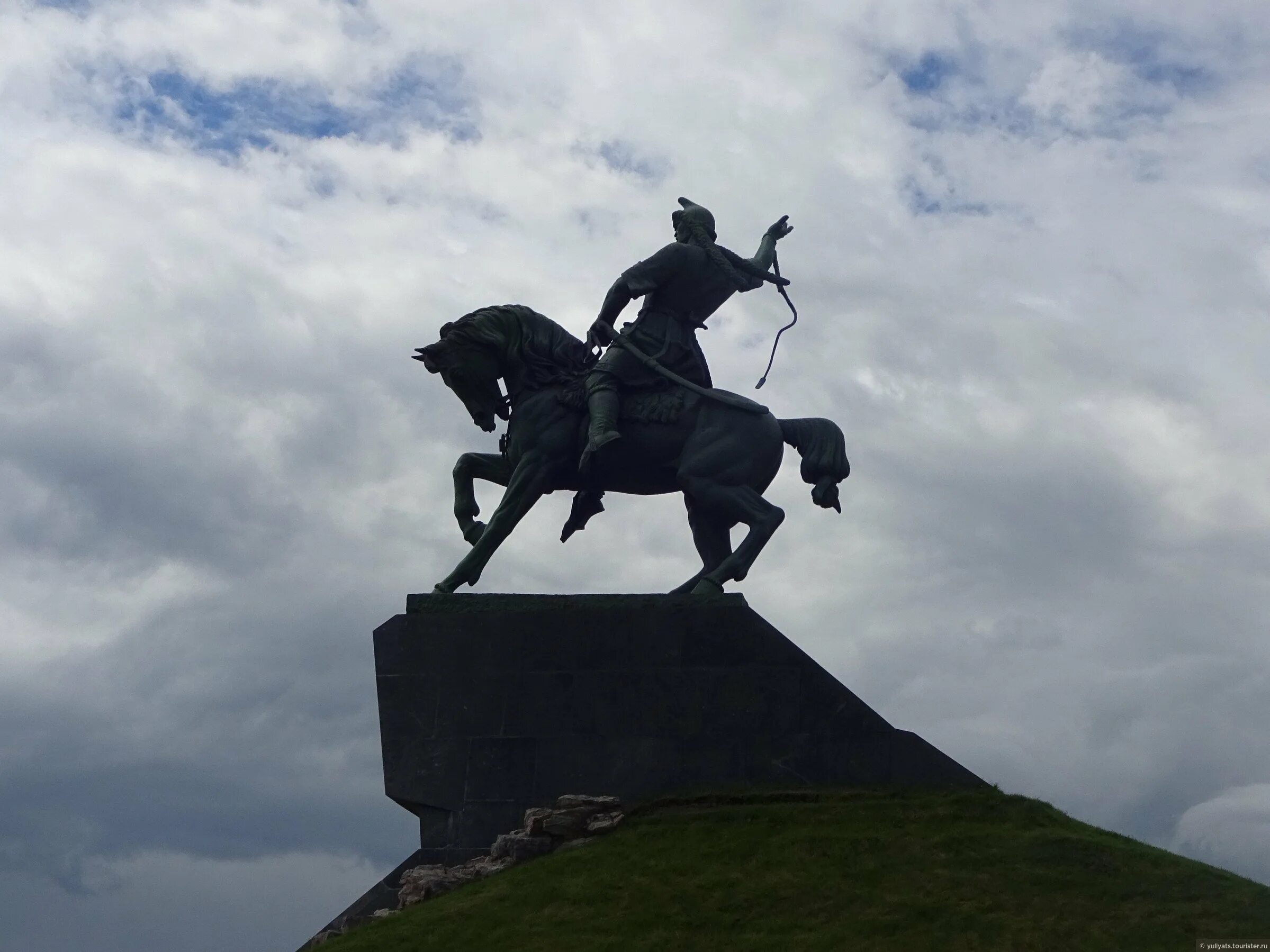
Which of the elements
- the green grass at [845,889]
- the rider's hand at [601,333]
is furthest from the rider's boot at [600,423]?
the green grass at [845,889]

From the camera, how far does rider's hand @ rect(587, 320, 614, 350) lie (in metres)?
18.5

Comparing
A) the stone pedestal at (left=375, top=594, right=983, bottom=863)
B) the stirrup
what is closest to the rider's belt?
the stirrup

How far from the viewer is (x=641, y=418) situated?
18047 millimetres

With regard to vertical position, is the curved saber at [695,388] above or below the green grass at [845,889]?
above

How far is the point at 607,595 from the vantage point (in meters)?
17.6

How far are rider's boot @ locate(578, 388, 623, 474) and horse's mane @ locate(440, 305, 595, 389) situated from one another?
0.64 meters

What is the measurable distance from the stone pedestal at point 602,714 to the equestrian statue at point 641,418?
0.67 m

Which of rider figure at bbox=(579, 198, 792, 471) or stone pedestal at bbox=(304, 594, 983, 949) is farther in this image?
rider figure at bbox=(579, 198, 792, 471)

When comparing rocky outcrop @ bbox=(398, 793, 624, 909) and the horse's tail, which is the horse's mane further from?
rocky outcrop @ bbox=(398, 793, 624, 909)

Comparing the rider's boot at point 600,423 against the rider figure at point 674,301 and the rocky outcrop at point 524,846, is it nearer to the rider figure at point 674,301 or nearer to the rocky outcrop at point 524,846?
the rider figure at point 674,301

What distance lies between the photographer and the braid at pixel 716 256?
61.0ft

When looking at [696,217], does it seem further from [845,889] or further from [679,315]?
[845,889]

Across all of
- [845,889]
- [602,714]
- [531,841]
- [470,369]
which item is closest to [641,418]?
[470,369]

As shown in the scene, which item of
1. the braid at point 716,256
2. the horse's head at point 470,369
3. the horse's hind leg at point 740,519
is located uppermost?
the braid at point 716,256
